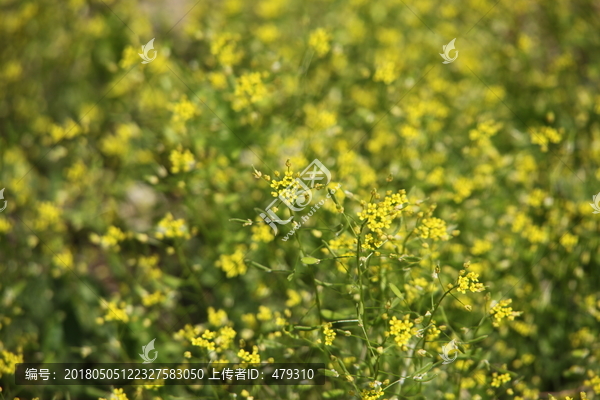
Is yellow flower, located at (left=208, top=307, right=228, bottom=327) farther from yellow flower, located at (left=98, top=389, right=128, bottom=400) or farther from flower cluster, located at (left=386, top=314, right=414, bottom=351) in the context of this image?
flower cluster, located at (left=386, top=314, right=414, bottom=351)

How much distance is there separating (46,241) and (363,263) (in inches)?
105

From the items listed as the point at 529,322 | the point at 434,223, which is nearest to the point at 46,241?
the point at 434,223

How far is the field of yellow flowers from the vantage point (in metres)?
2.42

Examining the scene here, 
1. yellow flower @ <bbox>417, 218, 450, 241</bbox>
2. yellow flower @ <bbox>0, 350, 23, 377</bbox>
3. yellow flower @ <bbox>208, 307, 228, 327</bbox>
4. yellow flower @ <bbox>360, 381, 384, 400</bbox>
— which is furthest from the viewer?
yellow flower @ <bbox>208, 307, 228, 327</bbox>

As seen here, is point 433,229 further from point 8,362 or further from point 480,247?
point 8,362

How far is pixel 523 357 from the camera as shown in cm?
284

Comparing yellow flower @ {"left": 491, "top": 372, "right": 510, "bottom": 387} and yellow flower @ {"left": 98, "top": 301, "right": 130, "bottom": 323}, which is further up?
yellow flower @ {"left": 98, "top": 301, "right": 130, "bottom": 323}

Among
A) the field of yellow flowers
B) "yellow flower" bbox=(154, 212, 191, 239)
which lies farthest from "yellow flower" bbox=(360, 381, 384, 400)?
"yellow flower" bbox=(154, 212, 191, 239)

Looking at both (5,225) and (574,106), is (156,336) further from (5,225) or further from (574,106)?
(574,106)

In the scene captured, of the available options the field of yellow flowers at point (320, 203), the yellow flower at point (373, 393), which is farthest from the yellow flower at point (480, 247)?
the yellow flower at point (373, 393)

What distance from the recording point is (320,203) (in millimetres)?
2533

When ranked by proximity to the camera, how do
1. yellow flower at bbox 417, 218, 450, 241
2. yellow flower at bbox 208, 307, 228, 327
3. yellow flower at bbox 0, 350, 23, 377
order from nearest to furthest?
yellow flower at bbox 417, 218, 450, 241 → yellow flower at bbox 0, 350, 23, 377 → yellow flower at bbox 208, 307, 228, 327

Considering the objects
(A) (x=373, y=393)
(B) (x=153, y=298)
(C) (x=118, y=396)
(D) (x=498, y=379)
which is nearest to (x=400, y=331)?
(A) (x=373, y=393)

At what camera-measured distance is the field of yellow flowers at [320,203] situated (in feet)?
7.93
